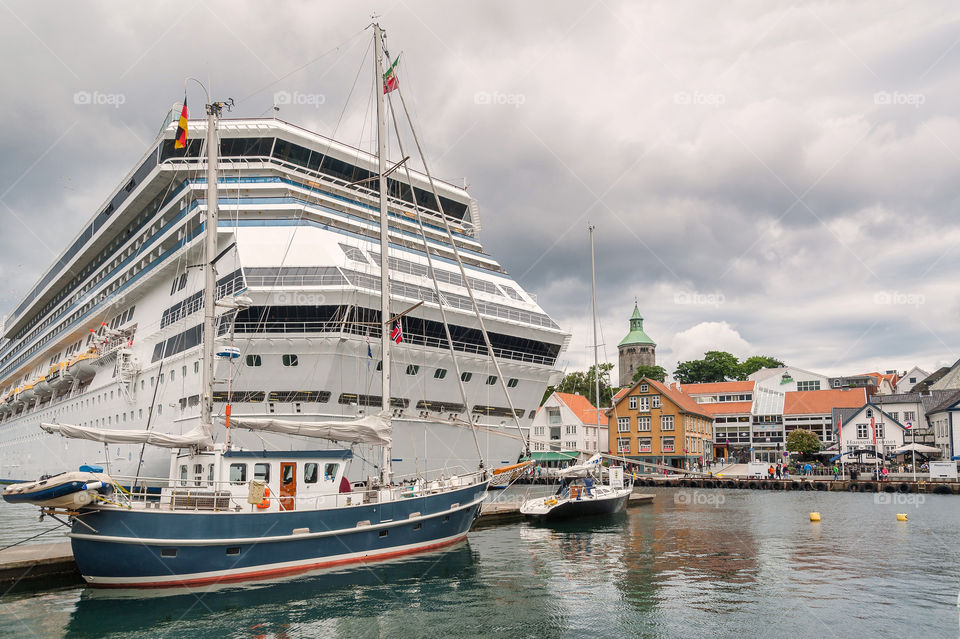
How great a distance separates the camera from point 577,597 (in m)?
15.5

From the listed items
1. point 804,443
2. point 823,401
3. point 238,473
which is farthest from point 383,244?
point 823,401

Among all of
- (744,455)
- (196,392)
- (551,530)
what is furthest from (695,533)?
(744,455)

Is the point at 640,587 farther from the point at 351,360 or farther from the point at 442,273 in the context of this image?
the point at 442,273

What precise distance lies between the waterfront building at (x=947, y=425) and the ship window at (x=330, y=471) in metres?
57.6

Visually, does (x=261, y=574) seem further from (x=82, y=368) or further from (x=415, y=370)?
(x=82, y=368)

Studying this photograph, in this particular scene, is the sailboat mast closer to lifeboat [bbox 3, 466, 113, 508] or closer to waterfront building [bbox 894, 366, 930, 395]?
lifeboat [bbox 3, 466, 113, 508]

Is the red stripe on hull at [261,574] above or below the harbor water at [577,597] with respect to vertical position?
above

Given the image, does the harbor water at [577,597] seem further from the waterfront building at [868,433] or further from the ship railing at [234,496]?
the waterfront building at [868,433]

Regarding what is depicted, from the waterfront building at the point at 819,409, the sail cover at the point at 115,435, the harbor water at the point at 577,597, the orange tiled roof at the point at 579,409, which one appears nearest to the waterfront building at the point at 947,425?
the waterfront building at the point at 819,409

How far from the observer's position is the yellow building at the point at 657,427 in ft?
225

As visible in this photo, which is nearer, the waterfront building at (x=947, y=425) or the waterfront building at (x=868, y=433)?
the waterfront building at (x=947, y=425)

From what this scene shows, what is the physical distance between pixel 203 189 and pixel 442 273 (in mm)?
13345

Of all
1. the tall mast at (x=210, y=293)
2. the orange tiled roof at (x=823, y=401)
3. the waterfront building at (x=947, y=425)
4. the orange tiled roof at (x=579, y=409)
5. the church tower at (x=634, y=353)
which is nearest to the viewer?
the tall mast at (x=210, y=293)

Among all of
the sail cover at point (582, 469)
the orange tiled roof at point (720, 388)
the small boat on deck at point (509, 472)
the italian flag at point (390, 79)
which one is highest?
the italian flag at point (390, 79)
